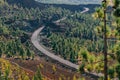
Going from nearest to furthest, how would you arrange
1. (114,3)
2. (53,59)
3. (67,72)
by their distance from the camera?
(114,3)
(67,72)
(53,59)

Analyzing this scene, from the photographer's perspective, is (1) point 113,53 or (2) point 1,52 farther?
(2) point 1,52

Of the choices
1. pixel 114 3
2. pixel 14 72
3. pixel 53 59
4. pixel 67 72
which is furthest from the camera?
pixel 53 59

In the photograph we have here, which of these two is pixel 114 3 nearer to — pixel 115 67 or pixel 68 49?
pixel 115 67

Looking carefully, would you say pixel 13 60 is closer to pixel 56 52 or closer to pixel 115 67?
pixel 56 52

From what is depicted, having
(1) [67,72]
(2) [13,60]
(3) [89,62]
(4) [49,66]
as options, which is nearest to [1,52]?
(2) [13,60]

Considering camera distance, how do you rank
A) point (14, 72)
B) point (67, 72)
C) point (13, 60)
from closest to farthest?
point (14, 72) → point (67, 72) → point (13, 60)

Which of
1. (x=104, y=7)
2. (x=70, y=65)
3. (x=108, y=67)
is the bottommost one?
(x=70, y=65)

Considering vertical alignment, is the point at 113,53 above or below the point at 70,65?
above

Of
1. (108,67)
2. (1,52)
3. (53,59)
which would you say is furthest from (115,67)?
(53,59)

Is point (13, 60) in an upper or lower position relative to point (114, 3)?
lower
